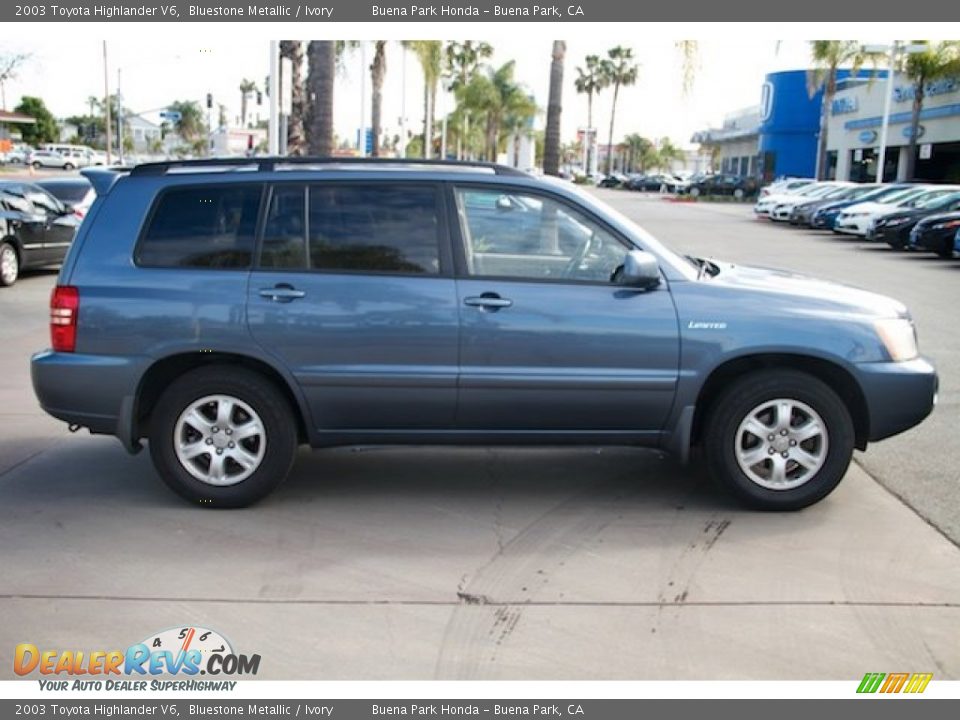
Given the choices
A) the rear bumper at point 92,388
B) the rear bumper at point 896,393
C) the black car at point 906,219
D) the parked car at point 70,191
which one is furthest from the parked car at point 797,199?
the rear bumper at point 92,388

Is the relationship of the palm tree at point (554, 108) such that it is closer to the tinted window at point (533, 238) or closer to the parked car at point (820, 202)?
the tinted window at point (533, 238)

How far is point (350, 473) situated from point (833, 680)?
131 inches

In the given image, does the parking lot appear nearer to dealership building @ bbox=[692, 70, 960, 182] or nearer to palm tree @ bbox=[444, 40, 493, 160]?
Result: dealership building @ bbox=[692, 70, 960, 182]

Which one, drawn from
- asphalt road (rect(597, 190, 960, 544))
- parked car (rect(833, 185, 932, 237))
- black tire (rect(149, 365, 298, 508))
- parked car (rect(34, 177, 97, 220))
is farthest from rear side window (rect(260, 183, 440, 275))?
parked car (rect(833, 185, 932, 237))

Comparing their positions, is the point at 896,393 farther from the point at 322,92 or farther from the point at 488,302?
the point at 322,92

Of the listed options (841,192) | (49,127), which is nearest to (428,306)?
(841,192)

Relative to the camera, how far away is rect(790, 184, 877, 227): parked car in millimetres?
32781

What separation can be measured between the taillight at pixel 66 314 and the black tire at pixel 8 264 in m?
10.6

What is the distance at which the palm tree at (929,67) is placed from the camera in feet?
127

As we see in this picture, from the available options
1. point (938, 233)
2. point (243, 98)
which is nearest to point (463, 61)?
point (243, 98)

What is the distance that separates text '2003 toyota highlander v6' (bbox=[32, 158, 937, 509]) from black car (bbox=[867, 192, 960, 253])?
19581 millimetres

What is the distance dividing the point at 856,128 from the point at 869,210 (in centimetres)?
2999

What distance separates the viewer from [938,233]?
2161 centimetres

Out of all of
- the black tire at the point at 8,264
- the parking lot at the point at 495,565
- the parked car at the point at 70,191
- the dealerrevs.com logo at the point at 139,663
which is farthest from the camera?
the parked car at the point at 70,191
